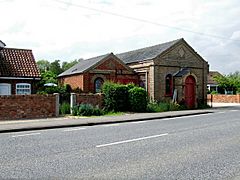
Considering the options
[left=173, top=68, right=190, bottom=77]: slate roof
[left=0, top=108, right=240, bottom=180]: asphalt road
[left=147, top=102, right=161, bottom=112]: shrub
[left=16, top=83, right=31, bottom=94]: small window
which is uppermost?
[left=173, top=68, right=190, bottom=77]: slate roof

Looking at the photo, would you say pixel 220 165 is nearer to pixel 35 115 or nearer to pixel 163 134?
pixel 163 134

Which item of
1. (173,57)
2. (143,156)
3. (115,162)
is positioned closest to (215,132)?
(143,156)

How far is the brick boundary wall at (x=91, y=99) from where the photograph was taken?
22.9 meters

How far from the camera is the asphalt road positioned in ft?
21.2

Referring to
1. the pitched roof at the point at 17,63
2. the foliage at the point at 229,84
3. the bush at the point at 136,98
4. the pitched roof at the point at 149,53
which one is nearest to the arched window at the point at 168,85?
the pitched roof at the point at 149,53

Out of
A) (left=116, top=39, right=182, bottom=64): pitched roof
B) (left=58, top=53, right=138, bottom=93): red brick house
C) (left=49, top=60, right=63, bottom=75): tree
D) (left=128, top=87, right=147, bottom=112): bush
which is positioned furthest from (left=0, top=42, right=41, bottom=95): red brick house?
(left=49, top=60, right=63, bottom=75): tree

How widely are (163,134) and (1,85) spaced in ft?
50.2

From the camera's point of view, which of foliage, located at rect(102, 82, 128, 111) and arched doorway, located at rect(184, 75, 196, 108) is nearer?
foliage, located at rect(102, 82, 128, 111)

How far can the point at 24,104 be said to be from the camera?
19.8 meters

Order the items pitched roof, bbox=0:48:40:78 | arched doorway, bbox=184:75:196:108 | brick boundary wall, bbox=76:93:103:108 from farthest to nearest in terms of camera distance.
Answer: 1. arched doorway, bbox=184:75:196:108
2. pitched roof, bbox=0:48:40:78
3. brick boundary wall, bbox=76:93:103:108

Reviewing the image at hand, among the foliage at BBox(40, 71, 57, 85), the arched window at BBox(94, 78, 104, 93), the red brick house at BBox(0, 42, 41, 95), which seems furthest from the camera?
the foliage at BBox(40, 71, 57, 85)

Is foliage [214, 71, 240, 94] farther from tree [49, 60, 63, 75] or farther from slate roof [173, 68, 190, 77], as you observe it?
tree [49, 60, 63, 75]

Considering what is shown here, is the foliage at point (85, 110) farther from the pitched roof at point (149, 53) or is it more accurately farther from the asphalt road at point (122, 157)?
the pitched roof at point (149, 53)

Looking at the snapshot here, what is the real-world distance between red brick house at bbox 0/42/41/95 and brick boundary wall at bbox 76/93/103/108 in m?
4.20
